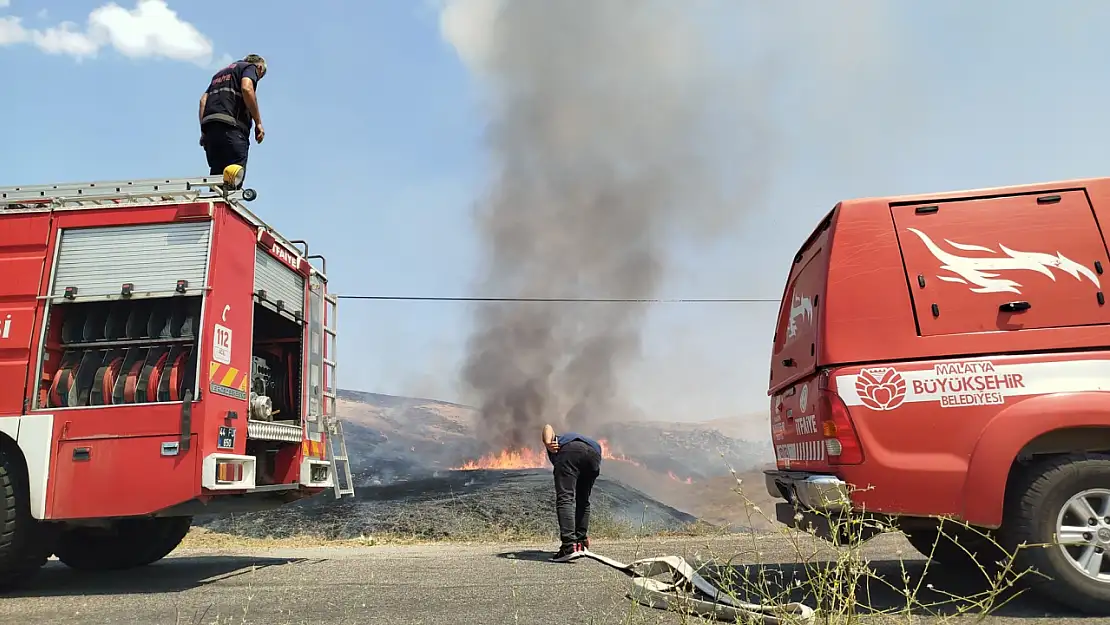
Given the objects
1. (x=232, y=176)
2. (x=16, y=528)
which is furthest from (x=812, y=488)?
(x=16, y=528)

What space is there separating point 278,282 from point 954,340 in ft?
17.7

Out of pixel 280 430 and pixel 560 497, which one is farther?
pixel 560 497

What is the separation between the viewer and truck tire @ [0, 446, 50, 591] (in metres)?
4.95

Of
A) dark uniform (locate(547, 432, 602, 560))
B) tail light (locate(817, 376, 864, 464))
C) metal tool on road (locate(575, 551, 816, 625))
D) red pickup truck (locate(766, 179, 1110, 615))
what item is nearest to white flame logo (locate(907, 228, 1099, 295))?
red pickup truck (locate(766, 179, 1110, 615))

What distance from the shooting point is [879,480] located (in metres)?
3.81

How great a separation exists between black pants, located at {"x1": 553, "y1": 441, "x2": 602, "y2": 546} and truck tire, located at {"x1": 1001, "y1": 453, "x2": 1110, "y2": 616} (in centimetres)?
359

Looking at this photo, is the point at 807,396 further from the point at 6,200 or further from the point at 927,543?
the point at 6,200

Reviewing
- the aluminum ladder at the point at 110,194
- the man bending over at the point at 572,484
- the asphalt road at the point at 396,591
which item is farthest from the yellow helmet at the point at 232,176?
the man bending over at the point at 572,484

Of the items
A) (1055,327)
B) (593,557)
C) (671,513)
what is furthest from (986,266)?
(671,513)

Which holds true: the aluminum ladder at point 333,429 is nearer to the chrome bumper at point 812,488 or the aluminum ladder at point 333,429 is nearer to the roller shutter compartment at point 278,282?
the roller shutter compartment at point 278,282

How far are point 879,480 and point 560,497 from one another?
357cm

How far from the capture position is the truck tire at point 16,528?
16.2 ft

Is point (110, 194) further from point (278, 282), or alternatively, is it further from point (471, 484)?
point (471, 484)

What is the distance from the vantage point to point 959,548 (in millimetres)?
5059
